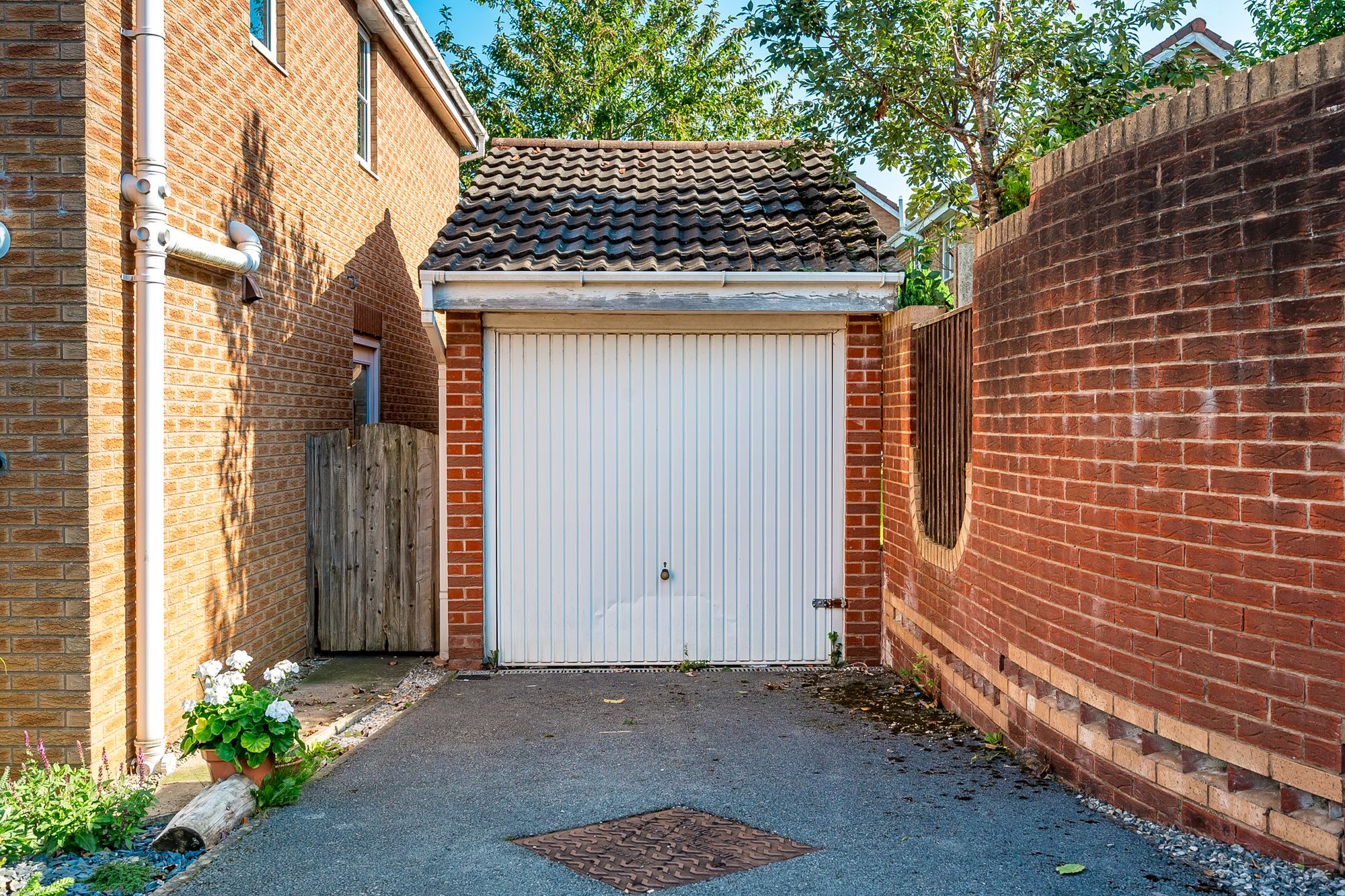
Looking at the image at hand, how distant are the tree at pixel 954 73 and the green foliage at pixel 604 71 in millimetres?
14033

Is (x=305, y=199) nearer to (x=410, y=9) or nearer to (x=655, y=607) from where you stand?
(x=410, y=9)

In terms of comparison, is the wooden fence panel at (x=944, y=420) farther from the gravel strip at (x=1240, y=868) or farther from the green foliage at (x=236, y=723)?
the green foliage at (x=236, y=723)

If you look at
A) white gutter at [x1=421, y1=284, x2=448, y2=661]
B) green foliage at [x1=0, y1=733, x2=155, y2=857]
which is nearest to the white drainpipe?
green foliage at [x1=0, y1=733, x2=155, y2=857]

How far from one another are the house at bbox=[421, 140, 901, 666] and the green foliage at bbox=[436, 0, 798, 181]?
52.0ft

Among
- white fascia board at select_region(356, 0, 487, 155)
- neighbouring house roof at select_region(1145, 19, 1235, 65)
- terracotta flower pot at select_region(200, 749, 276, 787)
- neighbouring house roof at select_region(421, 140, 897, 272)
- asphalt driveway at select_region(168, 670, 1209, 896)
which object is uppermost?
neighbouring house roof at select_region(1145, 19, 1235, 65)

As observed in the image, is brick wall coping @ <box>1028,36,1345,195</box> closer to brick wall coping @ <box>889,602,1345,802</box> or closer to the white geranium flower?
brick wall coping @ <box>889,602,1345,802</box>

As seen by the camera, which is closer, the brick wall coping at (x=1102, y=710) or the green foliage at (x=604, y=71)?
the brick wall coping at (x=1102, y=710)

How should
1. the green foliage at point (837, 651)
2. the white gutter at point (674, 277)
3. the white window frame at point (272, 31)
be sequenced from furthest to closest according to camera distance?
1. the white window frame at point (272, 31)
2. the green foliage at point (837, 651)
3. the white gutter at point (674, 277)

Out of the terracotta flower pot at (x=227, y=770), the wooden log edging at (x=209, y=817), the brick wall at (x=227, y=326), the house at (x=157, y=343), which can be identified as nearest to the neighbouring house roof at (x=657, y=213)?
the house at (x=157, y=343)

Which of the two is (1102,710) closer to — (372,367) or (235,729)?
(235,729)

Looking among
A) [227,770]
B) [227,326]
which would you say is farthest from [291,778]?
[227,326]

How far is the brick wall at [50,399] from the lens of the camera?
5070 millimetres

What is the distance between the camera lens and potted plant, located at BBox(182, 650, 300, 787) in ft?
16.3

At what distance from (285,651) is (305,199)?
11.9 ft
